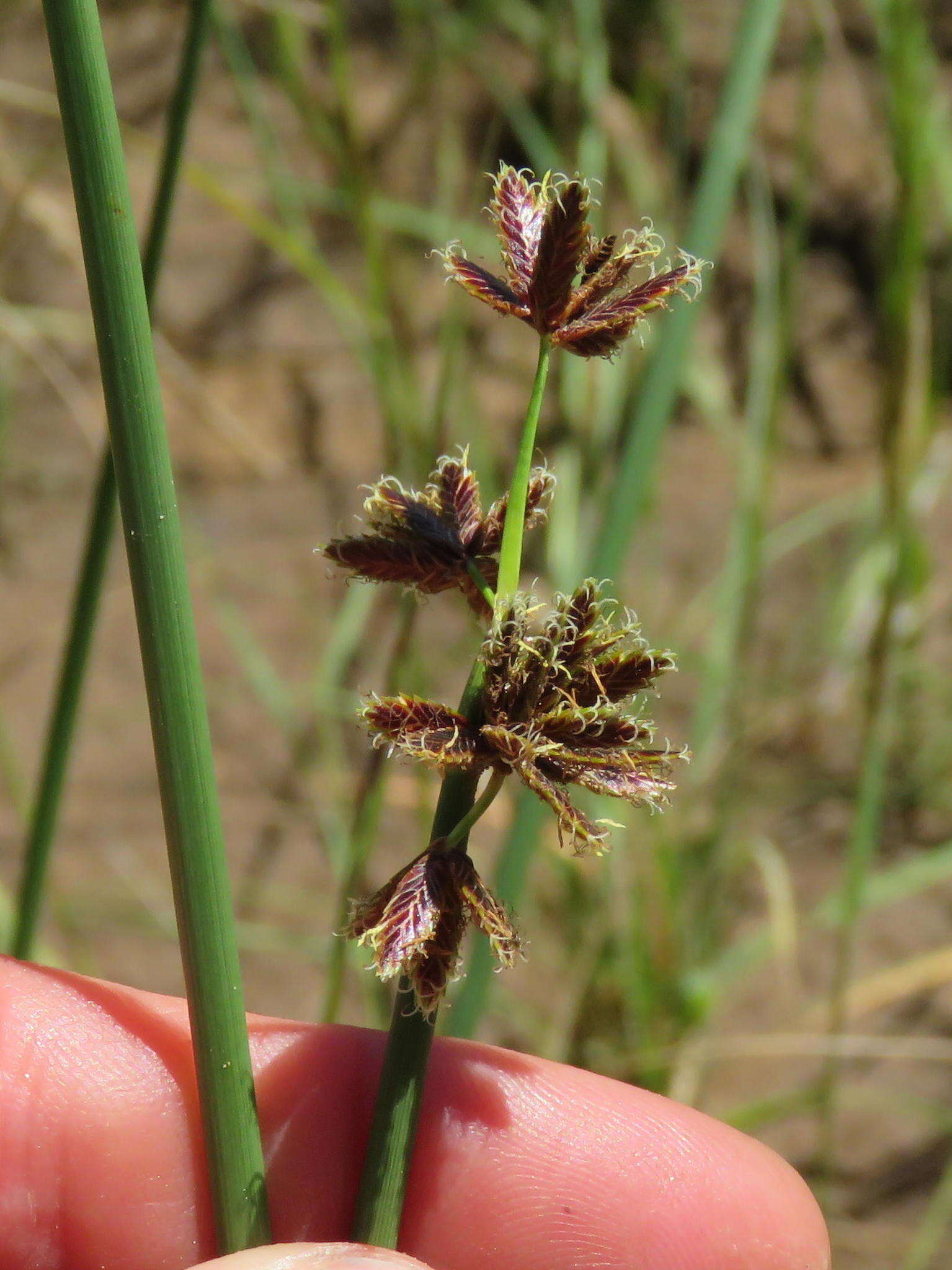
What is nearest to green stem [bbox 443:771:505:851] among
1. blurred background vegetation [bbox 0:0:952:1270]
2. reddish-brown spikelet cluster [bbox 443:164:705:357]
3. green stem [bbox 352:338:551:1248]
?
green stem [bbox 352:338:551:1248]

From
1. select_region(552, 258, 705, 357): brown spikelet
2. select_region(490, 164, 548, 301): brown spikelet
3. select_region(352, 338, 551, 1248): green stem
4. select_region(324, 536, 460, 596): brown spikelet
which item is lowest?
select_region(352, 338, 551, 1248): green stem

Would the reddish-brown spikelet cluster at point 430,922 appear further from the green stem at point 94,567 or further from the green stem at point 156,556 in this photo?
the green stem at point 94,567

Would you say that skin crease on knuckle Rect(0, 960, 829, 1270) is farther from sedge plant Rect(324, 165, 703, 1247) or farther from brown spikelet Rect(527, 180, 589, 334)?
brown spikelet Rect(527, 180, 589, 334)

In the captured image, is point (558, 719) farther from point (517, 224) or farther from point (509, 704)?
point (517, 224)

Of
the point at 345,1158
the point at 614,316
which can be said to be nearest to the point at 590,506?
the point at 345,1158

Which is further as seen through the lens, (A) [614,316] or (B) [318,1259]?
(B) [318,1259]

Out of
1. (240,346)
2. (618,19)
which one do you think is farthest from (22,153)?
(618,19)

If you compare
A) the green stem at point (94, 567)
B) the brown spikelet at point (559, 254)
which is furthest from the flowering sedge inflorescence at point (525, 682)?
the green stem at point (94, 567)
